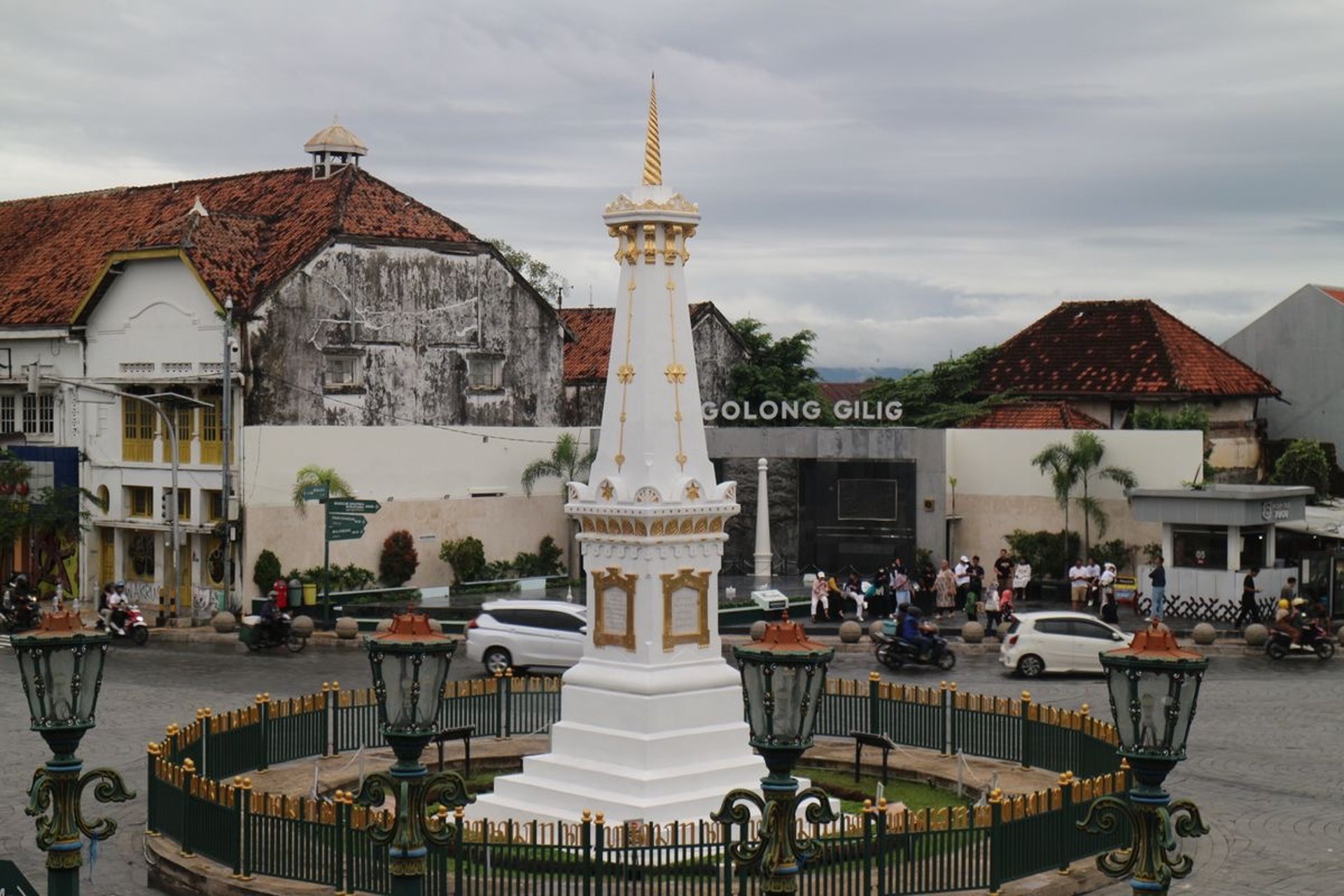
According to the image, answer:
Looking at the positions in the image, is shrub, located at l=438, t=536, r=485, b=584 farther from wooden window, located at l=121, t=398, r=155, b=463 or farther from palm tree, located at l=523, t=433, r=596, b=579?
wooden window, located at l=121, t=398, r=155, b=463

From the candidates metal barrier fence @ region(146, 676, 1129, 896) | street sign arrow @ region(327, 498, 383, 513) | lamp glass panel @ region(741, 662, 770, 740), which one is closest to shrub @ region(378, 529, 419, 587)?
street sign arrow @ region(327, 498, 383, 513)

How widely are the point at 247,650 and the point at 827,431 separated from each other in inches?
637

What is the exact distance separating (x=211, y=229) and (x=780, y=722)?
3454cm

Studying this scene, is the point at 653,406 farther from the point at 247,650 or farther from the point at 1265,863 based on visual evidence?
the point at 247,650

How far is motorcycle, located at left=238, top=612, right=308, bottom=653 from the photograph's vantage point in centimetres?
3650

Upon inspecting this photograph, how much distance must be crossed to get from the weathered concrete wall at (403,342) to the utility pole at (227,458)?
0.94 meters

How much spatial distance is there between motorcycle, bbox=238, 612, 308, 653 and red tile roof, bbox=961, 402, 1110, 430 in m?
19.0

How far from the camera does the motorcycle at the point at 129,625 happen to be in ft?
123

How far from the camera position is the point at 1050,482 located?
44625 mm

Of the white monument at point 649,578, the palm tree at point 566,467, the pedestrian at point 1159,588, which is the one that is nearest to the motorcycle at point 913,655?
the pedestrian at point 1159,588

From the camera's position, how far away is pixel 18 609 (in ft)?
127

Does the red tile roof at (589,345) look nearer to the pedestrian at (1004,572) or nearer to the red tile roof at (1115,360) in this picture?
the red tile roof at (1115,360)

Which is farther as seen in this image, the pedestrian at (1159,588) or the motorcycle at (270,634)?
the pedestrian at (1159,588)

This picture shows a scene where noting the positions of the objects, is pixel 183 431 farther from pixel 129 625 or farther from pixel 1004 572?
pixel 1004 572
